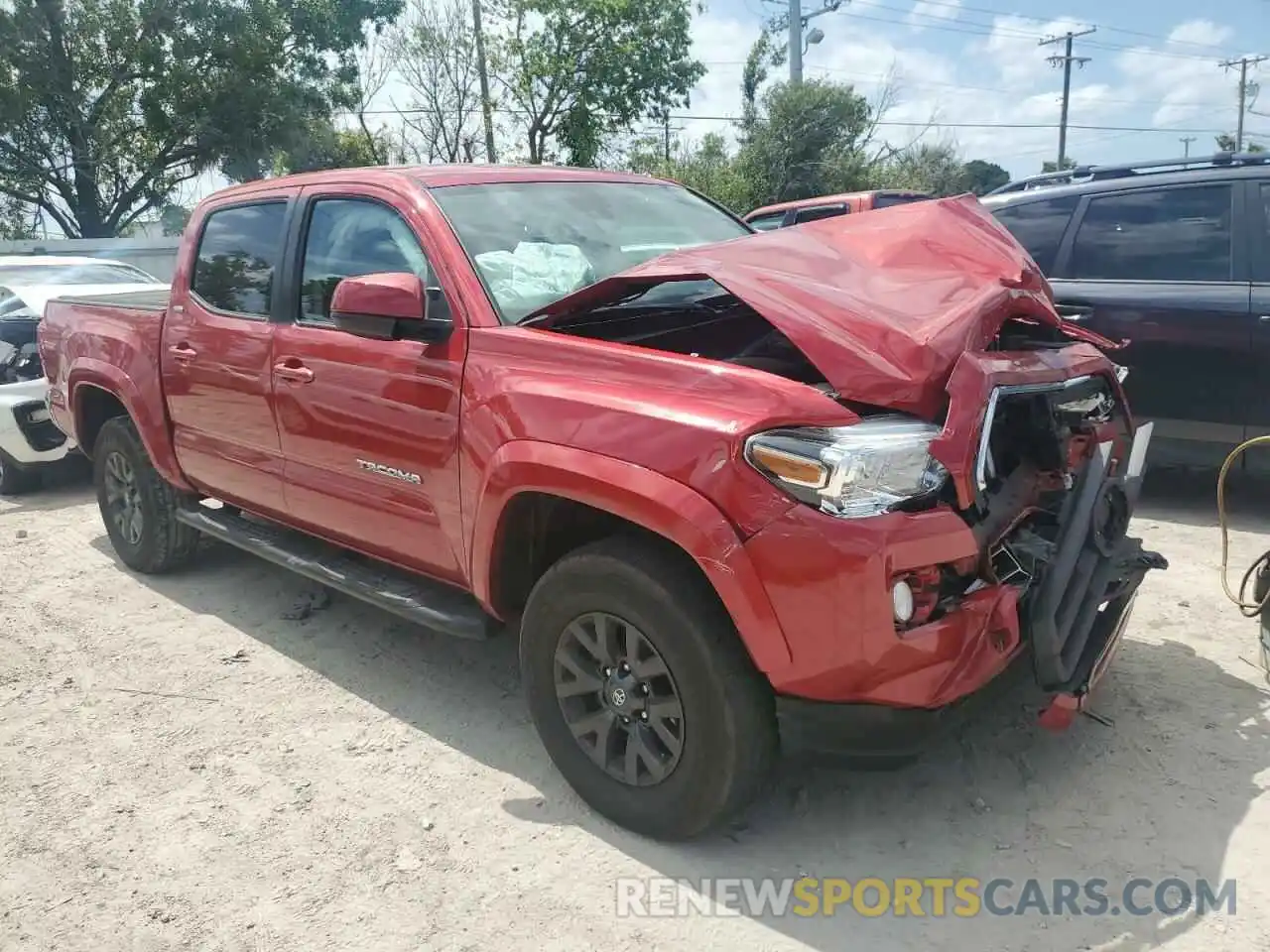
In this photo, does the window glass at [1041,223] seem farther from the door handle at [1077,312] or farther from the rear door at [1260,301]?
the rear door at [1260,301]

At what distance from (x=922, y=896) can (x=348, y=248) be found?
2.93 meters

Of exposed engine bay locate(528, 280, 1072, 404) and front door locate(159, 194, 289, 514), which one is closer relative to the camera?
exposed engine bay locate(528, 280, 1072, 404)

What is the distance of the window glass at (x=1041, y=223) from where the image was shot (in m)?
5.78

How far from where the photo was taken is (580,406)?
2658mm

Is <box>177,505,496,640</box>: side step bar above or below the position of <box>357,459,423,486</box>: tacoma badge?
below

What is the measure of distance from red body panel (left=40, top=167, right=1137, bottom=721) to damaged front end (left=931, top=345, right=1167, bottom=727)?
1.0 inches

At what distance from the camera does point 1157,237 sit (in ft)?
17.7

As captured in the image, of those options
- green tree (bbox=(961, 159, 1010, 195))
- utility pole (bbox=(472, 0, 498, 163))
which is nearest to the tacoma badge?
utility pole (bbox=(472, 0, 498, 163))

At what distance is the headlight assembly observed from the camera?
2281 mm

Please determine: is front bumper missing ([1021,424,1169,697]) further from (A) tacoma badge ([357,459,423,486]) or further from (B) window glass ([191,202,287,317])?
(B) window glass ([191,202,287,317])

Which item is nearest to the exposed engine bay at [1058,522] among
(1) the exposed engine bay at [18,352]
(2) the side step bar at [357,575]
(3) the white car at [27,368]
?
(2) the side step bar at [357,575]

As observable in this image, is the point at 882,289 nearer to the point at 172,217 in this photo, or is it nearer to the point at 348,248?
the point at 348,248

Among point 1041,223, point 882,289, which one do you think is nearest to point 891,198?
point 1041,223

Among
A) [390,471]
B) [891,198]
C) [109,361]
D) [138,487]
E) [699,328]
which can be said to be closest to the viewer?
[699,328]
